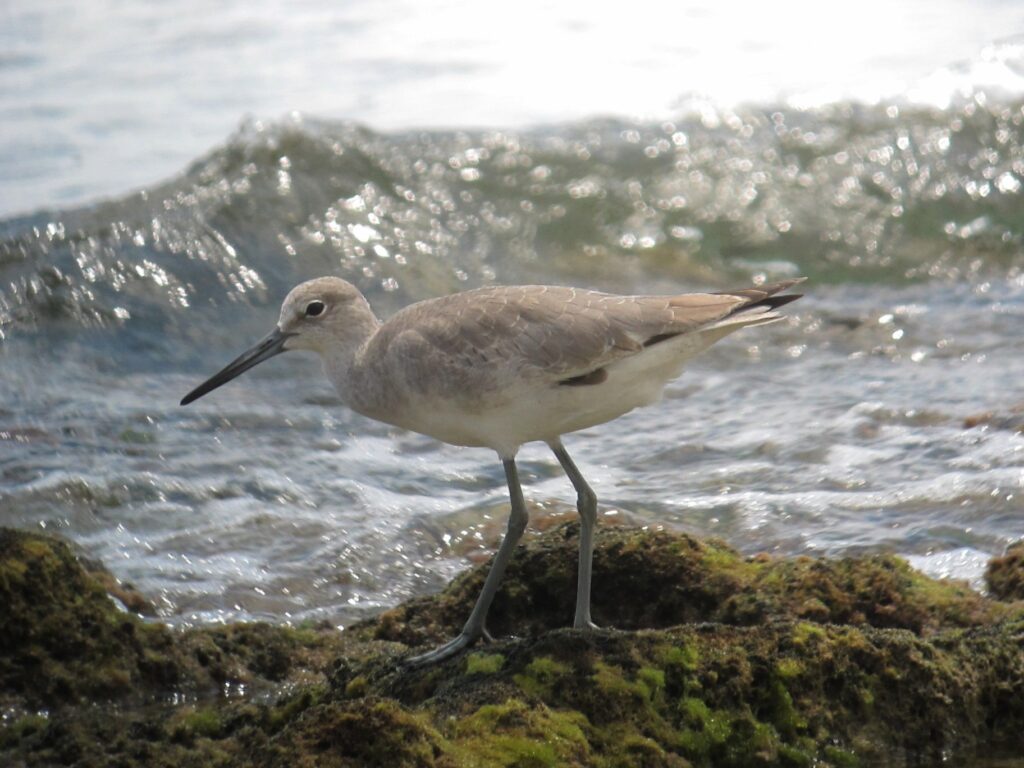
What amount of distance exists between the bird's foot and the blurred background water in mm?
1337

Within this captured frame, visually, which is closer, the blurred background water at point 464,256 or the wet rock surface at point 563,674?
the wet rock surface at point 563,674

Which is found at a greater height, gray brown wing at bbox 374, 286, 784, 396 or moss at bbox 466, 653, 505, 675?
gray brown wing at bbox 374, 286, 784, 396

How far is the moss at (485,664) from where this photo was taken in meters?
4.50

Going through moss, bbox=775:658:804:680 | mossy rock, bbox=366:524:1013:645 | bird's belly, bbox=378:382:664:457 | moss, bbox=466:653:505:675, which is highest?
bird's belly, bbox=378:382:664:457

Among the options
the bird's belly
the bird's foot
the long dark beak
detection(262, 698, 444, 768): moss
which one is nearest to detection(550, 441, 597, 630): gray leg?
the bird's belly

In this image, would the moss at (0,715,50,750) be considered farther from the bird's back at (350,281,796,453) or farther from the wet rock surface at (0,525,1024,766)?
the bird's back at (350,281,796,453)

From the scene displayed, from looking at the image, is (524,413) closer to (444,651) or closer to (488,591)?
(488,591)

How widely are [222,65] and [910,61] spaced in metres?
8.40

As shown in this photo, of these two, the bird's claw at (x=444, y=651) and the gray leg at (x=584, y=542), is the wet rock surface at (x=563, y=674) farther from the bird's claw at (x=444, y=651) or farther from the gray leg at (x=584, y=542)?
the gray leg at (x=584, y=542)

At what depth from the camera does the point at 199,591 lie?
654 cm

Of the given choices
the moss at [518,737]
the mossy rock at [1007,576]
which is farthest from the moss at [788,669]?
the mossy rock at [1007,576]

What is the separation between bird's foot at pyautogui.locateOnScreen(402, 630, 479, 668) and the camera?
4964 mm

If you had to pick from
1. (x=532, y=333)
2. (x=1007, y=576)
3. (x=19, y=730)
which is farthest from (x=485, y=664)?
(x=1007, y=576)

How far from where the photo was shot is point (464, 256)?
12000mm
